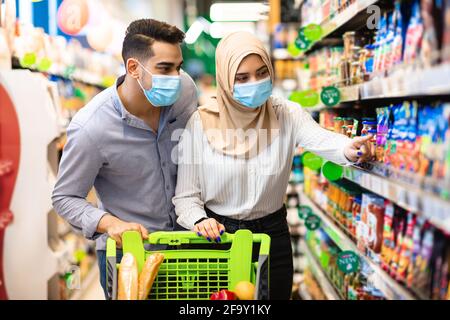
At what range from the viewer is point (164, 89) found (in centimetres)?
239

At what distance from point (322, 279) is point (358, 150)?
198 centimetres

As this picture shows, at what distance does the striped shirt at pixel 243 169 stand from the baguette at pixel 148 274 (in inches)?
10.7

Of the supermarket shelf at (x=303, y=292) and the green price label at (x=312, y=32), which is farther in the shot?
the supermarket shelf at (x=303, y=292)

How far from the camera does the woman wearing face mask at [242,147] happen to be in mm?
2299

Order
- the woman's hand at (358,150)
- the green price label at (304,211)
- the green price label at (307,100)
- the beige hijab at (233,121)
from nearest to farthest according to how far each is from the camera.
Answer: the woman's hand at (358,150)
the beige hijab at (233,121)
the green price label at (307,100)
the green price label at (304,211)

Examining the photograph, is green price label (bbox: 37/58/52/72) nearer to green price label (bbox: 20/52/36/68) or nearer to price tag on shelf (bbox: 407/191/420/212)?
green price label (bbox: 20/52/36/68)

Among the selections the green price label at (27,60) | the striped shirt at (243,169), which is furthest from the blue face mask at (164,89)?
the green price label at (27,60)

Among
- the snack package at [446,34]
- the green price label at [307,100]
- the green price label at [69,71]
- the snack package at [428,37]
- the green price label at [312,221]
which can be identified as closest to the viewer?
the snack package at [446,34]

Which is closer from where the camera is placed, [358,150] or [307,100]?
[358,150]

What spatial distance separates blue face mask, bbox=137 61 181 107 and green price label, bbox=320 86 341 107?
0.89 meters

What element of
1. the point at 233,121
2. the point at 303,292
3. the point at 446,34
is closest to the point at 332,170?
the point at 233,121

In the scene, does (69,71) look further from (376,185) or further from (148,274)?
(376,185)

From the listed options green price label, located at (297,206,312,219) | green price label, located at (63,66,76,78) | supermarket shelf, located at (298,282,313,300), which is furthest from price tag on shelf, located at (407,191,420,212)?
green price label, located at (63,66,76,78)

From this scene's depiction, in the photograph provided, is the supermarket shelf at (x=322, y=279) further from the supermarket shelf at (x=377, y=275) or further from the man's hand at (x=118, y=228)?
the man's hand at (x=118, y=228)
